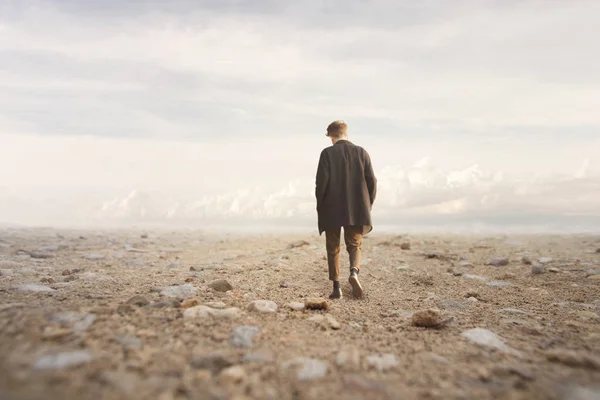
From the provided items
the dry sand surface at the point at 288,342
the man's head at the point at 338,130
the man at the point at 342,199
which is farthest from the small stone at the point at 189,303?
the man's head at the point at 338,130

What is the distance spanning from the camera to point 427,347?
10.0 ft

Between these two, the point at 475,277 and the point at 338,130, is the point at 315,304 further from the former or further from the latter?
the point at 475,277

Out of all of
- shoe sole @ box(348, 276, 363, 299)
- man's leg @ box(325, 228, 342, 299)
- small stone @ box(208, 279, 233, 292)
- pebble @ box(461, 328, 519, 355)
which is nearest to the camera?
pebble @ box(461, 328, 519, 355)

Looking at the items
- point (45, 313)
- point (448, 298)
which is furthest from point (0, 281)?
point (448, 298)

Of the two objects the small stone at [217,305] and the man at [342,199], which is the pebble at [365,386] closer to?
the small stone at [217,305]

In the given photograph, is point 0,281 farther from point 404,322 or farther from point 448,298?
point 448,298

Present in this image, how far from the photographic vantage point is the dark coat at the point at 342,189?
5.36 m

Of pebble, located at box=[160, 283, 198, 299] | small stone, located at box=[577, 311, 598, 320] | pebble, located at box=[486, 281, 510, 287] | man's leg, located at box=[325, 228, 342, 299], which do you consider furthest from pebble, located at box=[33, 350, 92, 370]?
pebble, located at box=[486, 281, 510, 287]

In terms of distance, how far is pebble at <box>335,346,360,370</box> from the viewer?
8.16 ft

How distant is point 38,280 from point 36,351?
14.3 feet

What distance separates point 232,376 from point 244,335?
0.77 meters

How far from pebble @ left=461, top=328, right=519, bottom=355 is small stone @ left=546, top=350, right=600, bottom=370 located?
26 centimetres

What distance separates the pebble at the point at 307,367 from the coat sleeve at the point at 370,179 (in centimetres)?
353

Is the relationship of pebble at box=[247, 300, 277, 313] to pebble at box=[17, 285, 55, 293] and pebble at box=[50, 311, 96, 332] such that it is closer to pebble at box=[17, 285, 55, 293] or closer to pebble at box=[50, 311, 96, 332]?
pebble at box=[50, 311, 96, 332]
